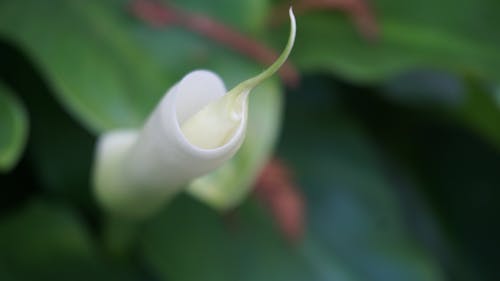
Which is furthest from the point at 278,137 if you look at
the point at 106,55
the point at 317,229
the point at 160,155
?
the point at 160,155

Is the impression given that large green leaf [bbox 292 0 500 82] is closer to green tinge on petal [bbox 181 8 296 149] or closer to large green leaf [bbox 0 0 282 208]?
large green leaf [bbox 0 0 282 208]

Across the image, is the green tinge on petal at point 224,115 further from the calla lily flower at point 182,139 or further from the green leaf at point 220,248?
the green leaf at point 220,248

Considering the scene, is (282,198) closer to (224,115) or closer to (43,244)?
(43,244)

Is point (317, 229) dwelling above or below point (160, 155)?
below

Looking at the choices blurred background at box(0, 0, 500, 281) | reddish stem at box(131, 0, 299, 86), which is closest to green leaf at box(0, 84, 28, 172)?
blurred background at box(0, 0, 500, 281)

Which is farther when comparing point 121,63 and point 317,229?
point 317,229

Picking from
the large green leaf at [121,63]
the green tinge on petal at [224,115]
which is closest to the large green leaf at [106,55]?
the large green leaf at [121,63]

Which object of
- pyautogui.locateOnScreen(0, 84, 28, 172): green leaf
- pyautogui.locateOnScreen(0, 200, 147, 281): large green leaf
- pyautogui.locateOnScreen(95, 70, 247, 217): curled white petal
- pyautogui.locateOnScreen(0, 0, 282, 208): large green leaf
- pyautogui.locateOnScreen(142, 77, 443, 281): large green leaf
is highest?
pyautogui.locateOnScreen(95, 70, 247, 217): curled white petal

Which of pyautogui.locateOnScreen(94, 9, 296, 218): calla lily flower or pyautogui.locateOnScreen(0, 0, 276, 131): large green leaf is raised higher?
pyautogui.locateOnScreen(94, 9, 296, 218): calla lily flower
